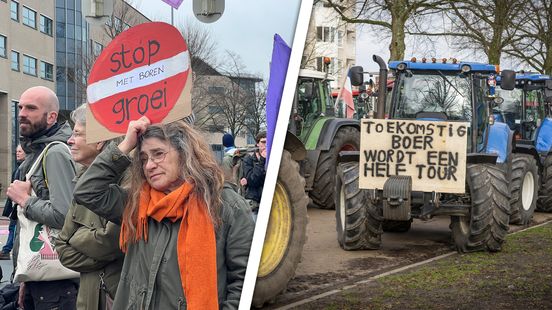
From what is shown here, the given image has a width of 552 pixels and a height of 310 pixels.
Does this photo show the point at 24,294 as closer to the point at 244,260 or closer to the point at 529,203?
the point at 244,260

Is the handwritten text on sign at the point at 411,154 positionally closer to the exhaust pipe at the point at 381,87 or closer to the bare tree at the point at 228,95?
the exhaust pipe at the point at 381,87

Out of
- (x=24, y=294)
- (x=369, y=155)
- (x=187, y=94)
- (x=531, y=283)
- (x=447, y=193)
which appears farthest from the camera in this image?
(x=24, y=294)

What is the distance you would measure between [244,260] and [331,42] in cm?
39

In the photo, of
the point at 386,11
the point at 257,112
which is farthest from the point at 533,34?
the point at 257,112

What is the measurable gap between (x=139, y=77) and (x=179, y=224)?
9.1 inches

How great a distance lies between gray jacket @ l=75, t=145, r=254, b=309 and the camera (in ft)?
3.26

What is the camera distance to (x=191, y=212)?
0.98 metres

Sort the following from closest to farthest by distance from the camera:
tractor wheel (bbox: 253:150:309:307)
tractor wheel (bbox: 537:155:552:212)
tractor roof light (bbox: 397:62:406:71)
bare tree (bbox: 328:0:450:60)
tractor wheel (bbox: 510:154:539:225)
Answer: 1. tractor wheel (bbox: 253:150:309:307)
2. bare tree (bbox: 328:0:450:60)
3. tractor roof light (bbox: 397:62:406:71)
4. tractor wheel (bbox: 510:154:539:225)
5. tractor wheel (bbox: 537:155:552:212)

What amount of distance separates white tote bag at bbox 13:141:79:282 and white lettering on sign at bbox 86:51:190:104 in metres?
0.75

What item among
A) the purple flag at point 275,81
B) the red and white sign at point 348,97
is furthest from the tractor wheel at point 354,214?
the purple flag at point 275,81

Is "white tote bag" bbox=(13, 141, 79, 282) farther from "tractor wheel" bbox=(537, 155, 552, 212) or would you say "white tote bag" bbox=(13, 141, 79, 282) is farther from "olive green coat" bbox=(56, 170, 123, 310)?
"tractor wheel" bbox=(537, 155, 552, 212)

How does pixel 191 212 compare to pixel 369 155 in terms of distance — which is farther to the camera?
pixel 369 155

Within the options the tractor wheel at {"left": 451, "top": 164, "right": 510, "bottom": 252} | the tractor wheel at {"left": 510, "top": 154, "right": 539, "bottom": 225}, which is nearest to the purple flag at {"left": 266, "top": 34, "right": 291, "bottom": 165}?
the tractor wheel at {"left": 451, "top": 164, "right": 510, "bottom": 252}

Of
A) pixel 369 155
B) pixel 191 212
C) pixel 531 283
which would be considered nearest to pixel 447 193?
Result: pixel 369 155
